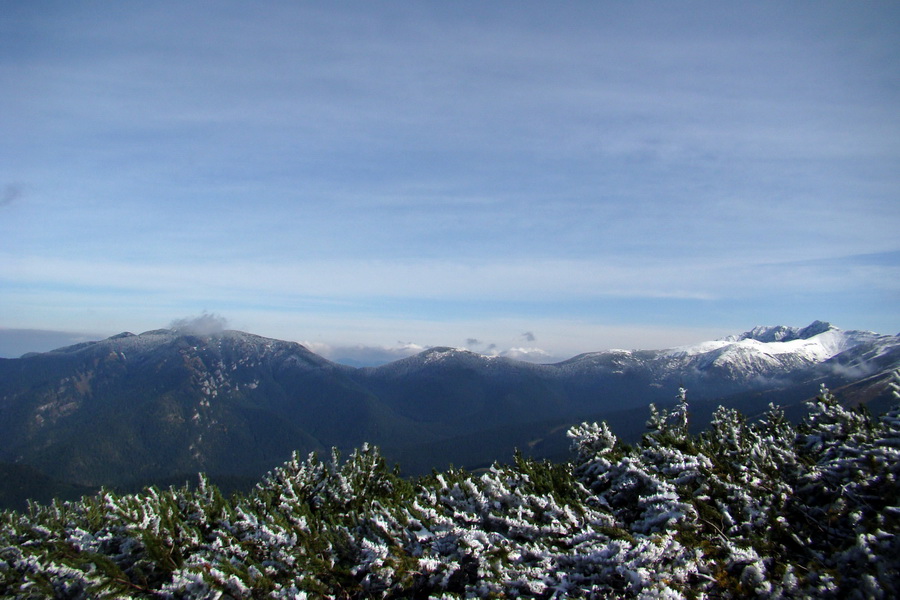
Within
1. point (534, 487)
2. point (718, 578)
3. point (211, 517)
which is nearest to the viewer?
point (718, 578)

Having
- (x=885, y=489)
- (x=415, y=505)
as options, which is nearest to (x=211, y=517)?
(x=415, y=505)

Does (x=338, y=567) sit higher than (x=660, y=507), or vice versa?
(x=660, y=507)

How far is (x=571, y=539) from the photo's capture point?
12984 millimetres

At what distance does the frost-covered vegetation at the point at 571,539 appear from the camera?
10.8 m

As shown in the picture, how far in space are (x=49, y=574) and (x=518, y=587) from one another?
12598 millimetres

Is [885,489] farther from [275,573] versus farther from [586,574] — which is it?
[275,573]

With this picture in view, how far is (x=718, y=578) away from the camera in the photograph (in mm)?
10742

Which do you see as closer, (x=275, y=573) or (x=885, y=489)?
(x=885, y=489)

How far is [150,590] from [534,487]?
11071 mm

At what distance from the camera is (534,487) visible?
1662 cm

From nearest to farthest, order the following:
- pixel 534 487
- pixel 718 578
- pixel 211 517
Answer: pixel 718 578
pixel 534 487
pixel 211 517

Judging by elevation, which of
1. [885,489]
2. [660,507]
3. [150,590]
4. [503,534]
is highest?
[885,489]

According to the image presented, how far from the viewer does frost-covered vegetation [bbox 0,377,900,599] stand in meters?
10.8

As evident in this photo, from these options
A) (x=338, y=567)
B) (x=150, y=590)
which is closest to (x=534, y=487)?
(x=338, y=567)
